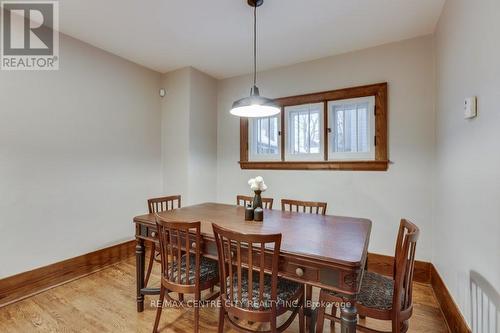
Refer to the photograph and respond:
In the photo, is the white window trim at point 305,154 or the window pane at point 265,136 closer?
the white window trim at point 305,154

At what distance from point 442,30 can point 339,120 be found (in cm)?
121

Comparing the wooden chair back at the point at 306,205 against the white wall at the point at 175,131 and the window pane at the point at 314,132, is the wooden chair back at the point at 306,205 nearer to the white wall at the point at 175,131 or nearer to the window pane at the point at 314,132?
the window pane at the point at 314,132

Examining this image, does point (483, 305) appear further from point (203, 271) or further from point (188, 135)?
point (188, 135)

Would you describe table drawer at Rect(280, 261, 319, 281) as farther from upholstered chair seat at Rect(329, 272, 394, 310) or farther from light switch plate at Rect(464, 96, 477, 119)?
light switch plate at Rect(464, 96, 477, 119)

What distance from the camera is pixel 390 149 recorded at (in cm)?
272

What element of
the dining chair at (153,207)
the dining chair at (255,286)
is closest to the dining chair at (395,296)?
the dining chair at (255,286)

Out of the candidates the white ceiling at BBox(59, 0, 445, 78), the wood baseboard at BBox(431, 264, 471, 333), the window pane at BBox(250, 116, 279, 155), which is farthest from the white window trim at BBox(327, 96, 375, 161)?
the wood baseboard at BBox(431, 264, 471, 333)

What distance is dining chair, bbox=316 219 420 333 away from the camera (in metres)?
1.30

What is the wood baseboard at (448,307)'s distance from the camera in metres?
1.67

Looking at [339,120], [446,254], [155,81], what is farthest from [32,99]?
[446,254]

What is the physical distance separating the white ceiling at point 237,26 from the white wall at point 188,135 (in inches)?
16.8

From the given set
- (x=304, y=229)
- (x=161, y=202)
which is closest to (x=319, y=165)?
(x=304, y=229)

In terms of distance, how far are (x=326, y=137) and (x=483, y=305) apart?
6.80ft

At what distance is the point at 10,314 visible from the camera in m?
2.04
